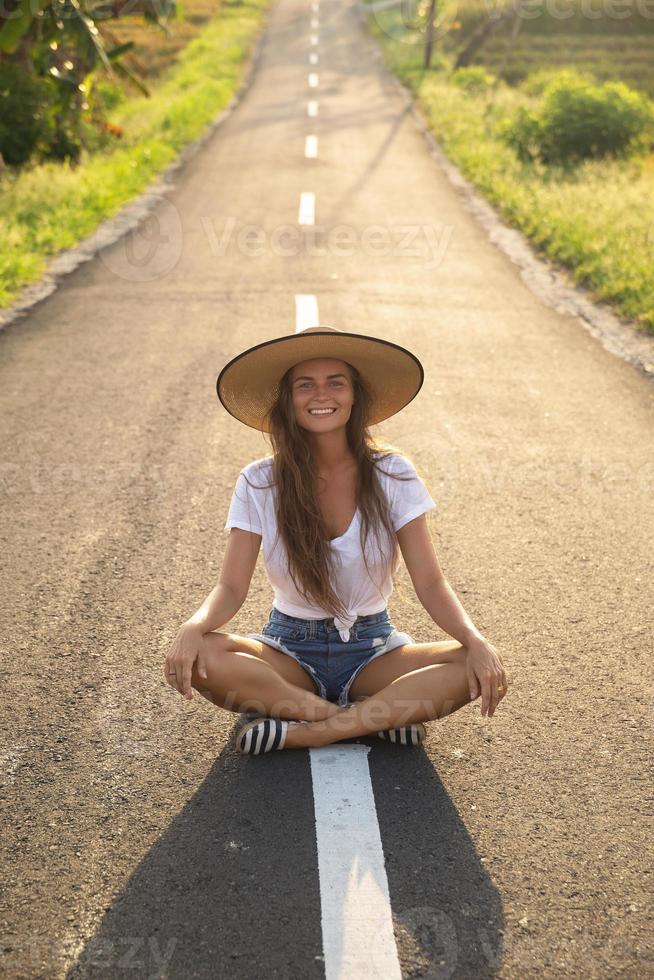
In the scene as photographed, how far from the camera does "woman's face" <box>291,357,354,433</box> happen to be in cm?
368

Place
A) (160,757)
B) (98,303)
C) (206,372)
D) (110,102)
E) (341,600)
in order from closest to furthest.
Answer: (160,757) < (341,600) < (206,372) < (98,303) < (110,102)

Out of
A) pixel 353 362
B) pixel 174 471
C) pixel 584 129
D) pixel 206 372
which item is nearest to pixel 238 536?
pixel 353 362

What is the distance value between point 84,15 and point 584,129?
871 centimetres

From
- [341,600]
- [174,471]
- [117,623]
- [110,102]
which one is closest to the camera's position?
[341,600]

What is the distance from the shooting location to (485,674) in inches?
134

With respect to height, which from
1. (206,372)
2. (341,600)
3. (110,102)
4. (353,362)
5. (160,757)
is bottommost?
(110,102)

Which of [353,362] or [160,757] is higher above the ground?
[353,362]

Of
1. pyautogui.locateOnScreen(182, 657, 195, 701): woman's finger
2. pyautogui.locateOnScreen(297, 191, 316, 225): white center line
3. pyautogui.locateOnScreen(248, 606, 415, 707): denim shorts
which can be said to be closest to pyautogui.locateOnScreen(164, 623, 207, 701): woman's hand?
pyautogui.locateOnScreen(182, 657, 195, 701): woman's finger

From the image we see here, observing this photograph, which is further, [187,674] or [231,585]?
[231,585]

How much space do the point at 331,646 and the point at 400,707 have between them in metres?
0.40

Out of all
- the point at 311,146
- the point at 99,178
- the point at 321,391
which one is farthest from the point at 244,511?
the point at 311,146

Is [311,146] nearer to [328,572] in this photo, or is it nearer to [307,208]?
[307,208]

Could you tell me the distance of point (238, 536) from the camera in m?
3.70

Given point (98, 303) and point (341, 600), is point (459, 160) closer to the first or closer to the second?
point (98, 303)
